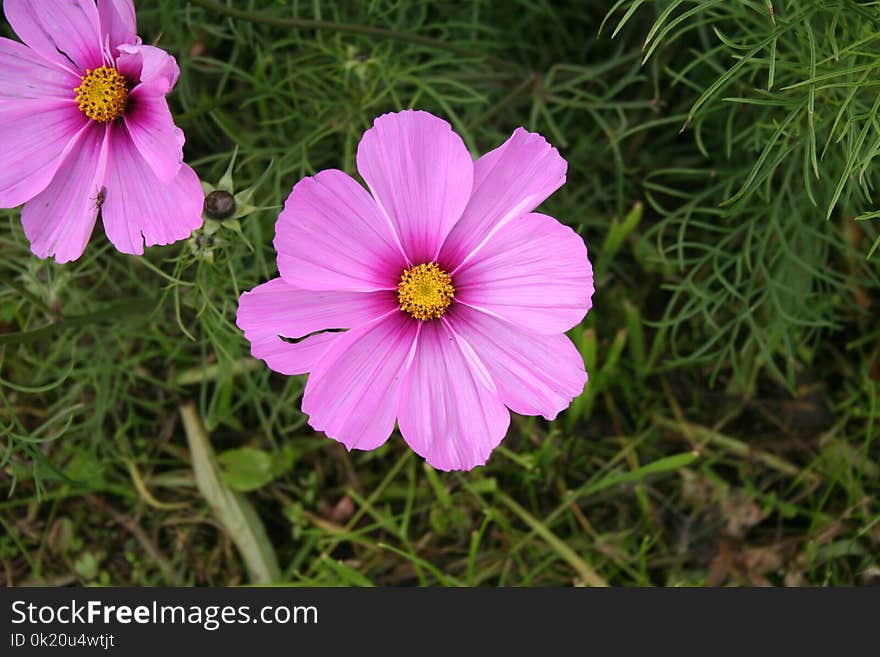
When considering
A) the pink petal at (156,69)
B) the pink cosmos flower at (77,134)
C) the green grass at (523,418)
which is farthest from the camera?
the green grass at (523,418)

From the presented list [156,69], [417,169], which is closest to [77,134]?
[156,69]

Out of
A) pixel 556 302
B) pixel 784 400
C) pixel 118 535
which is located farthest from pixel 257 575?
pixel 784 400

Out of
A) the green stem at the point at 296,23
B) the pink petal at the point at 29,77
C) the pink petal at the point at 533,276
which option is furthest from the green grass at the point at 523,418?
the pink petal at the point at 533,276

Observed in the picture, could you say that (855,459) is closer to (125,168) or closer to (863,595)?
(863,595)

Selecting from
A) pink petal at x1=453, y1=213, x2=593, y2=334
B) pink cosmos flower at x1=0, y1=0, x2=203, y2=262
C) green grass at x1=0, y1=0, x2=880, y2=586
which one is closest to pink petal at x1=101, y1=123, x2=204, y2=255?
pink cosmos flower at x1=0, y1=0, x2=203, y2=262

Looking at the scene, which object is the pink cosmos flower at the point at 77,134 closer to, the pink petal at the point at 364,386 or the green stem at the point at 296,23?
the green stem at the point at 296,23

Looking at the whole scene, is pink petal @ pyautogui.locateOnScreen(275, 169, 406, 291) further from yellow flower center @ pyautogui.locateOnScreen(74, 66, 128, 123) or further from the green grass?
the green grass

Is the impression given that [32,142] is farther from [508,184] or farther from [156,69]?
[508,184]
